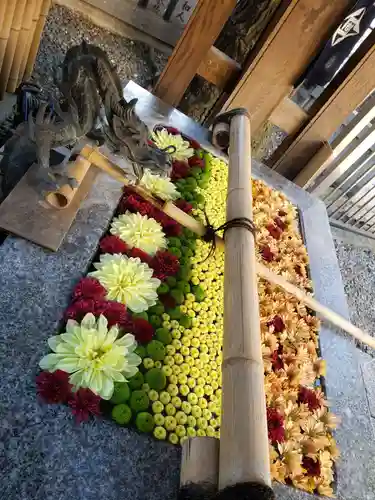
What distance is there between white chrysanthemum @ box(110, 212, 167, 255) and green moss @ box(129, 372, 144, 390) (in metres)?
0.68

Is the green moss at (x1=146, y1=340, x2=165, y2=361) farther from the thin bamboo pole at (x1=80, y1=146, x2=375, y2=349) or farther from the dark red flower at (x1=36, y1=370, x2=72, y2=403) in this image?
the thin bamboo pole at (x1=80, y1=146, x2=375, y2=349)

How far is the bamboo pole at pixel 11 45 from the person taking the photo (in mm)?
3059

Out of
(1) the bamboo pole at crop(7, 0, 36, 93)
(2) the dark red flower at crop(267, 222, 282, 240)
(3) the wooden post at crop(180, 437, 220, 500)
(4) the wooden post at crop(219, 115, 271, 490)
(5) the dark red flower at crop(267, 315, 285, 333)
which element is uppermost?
(4) the wooden post at crop(219, 115, 271, 490)

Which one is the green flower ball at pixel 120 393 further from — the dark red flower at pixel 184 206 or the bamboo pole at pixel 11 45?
the bamboo pole at pixel 11 45

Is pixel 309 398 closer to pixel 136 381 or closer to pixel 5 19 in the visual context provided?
pixel 136 381

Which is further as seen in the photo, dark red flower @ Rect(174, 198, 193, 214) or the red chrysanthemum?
dark red flower @ Rect(174, 198, 193, 214)

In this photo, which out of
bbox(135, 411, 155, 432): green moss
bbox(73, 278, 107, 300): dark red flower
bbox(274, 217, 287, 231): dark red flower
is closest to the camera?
bbox(135, 411, 155, 432): green moss

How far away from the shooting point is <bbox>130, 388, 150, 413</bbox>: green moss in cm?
166

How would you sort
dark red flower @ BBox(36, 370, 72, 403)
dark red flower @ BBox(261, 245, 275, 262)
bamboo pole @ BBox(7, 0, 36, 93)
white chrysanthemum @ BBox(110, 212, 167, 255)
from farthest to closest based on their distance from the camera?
bamboo pole @ BBox(7, 0, 36, 93), dark red flower @ BBox(261, 245, 275, 262), white chrysanthemum @ BBox(110, 212, 167, 255), dark red flower @ BBox(36, 370, 72, 403)

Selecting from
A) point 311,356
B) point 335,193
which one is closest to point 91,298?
point 311,356

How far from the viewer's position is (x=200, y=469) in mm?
1348

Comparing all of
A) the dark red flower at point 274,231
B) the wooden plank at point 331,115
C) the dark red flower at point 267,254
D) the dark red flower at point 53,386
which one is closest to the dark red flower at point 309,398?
the dark red flower at point 267,254

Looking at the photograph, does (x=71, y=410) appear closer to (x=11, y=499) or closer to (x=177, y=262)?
(x=11, y=499)

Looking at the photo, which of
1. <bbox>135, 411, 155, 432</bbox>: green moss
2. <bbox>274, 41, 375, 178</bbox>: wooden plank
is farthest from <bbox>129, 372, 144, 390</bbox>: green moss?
<bbox>274, 41, 375, 178</bbox>: wooden plank
